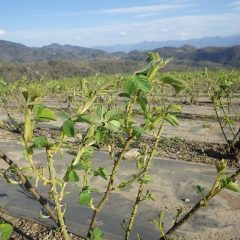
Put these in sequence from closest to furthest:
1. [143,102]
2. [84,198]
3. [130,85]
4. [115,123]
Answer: [130,85], [115,123], [143,102], [84,198]

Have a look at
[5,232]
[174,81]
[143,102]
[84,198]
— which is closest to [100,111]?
[143,102]

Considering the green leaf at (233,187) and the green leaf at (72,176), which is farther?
the green leaf at (233,187)

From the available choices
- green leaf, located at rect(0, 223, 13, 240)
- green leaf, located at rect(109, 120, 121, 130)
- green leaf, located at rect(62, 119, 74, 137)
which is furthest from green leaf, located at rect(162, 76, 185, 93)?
green leaf, located at rect(0, 223, 13, 240)

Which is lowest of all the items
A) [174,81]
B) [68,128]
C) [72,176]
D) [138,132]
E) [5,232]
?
[5,232]

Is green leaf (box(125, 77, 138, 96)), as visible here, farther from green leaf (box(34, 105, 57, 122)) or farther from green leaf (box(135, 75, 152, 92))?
green leaf (box(34, 105, 57, 122))

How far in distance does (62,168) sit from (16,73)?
92223 mm

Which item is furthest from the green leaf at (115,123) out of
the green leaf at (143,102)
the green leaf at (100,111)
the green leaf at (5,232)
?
the green leaf at (5,232)

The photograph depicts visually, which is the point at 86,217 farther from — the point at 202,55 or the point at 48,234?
the point at 202,55

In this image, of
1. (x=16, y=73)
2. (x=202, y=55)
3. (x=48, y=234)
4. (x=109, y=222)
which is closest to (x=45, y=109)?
(x=48, y=234)

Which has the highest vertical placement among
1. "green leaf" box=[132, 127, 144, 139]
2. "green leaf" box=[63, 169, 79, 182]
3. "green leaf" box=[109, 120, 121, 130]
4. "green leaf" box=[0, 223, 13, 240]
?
"green leaf" box=[109, 120, 121, 130]

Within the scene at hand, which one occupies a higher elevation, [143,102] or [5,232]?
[143,102]

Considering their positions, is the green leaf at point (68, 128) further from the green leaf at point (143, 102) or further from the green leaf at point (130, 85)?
the green leaf at point (143, 102)

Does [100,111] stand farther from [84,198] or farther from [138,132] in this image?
[84,198]

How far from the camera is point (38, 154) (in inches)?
372
